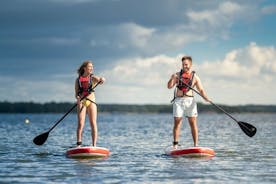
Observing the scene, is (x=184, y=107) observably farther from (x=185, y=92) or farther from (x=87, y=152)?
(x=87, y=152)

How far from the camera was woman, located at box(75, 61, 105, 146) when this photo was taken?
48.6 ft

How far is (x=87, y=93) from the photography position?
48.6 feet

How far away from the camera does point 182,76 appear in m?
14.9

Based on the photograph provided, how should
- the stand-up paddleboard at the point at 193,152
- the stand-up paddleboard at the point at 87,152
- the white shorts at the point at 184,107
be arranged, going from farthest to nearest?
the white shorts at the point at 184,107, the stand-up paddleboard at the point at 193,152, the stand-up paddleboard at the point at 87,152

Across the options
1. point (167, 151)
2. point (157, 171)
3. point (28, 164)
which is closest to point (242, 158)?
point (167, 151)

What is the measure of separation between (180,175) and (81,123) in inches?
165

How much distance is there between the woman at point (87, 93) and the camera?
14828 mm

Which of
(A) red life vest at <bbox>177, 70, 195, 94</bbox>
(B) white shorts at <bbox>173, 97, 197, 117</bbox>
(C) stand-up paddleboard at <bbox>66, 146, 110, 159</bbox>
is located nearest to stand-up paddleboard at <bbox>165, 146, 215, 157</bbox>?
(B) white shorts at <bbox>173, 97, 197, 117</bbox>

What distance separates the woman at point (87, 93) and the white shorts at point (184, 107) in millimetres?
2062

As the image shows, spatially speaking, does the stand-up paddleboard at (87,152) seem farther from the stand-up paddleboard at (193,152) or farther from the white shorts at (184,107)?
the white shorts at (184,107)

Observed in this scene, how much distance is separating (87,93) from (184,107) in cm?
259

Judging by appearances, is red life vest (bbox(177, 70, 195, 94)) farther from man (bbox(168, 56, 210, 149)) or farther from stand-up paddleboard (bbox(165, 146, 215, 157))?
stand-up paddleboard (bbox(165, 146, 215, 157))

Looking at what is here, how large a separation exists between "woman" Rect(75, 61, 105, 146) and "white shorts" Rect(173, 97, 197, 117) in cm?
206

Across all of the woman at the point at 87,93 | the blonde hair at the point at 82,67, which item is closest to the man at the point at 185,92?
the woman at the point at 87,93
